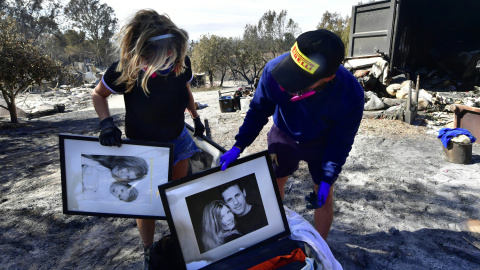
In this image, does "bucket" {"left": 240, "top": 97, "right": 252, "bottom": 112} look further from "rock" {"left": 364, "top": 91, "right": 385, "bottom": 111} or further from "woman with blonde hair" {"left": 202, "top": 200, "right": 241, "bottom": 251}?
"woman with blonde hair" {"left": 202, "top": 200, "right": 241, "bottom": 251}

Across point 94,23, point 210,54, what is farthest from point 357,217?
point 94,23

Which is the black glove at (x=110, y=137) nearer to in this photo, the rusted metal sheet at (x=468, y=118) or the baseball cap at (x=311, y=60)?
the baseball cap at (x=311, y=60)

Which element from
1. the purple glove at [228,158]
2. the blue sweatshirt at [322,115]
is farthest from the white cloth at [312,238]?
the purple glove at [228,158]

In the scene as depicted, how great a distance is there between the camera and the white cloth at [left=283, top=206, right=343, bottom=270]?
151 centimetres

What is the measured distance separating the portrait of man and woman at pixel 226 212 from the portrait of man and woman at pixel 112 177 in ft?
1.42

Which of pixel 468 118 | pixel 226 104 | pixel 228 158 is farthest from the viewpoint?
pixel 226 104

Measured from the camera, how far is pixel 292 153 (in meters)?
2.03

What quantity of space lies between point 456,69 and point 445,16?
7.64 feet

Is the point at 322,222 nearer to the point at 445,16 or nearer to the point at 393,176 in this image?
the point at 393,176

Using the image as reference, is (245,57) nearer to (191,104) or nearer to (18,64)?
(18,64)

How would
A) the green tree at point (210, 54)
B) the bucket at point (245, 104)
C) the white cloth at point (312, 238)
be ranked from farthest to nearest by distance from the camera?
the green tree at point (210, 54) → the bucket at point (245, 104) → the white cloth at point (312, 238)

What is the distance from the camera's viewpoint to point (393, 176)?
12.7ft

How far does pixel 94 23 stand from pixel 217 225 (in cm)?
4404

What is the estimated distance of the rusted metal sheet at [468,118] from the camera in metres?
4.83
